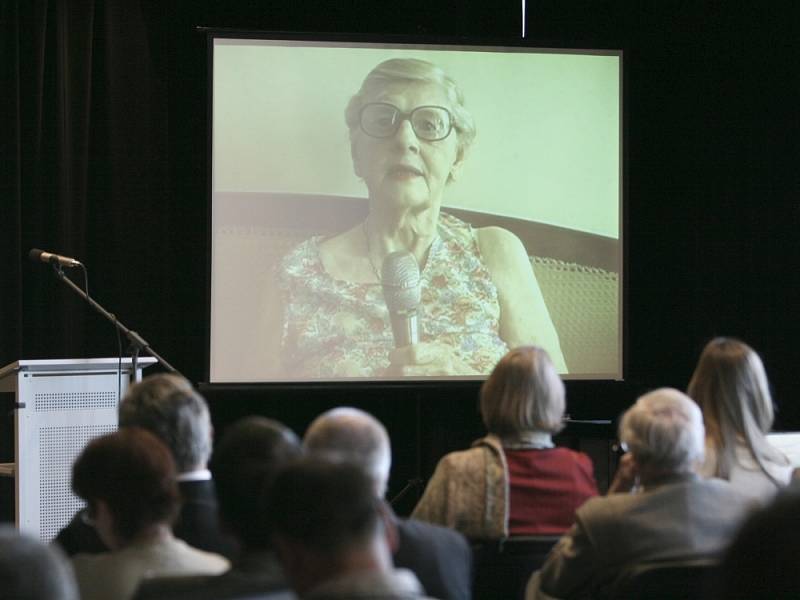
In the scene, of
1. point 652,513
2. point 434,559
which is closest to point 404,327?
point 652,513

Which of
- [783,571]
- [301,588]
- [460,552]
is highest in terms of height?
[783,571]

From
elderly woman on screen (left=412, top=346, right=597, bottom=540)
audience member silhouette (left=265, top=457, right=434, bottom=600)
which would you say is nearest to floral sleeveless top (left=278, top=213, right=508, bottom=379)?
elderly woman on screen (left=412, top=346, right=597, bottom=540)

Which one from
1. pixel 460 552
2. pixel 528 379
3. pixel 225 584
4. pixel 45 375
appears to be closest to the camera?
pixel 225 584

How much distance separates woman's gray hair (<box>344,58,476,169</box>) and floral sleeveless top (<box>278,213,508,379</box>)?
48 centimetres

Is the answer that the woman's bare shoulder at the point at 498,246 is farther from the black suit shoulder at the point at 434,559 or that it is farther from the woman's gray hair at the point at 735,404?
the black suit shoulder at the point at 434,559

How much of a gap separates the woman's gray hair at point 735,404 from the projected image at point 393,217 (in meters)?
2.67

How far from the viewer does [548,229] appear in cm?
602

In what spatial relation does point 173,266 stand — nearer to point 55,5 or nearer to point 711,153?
point 55,5

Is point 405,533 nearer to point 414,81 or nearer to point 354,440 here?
point 354,440

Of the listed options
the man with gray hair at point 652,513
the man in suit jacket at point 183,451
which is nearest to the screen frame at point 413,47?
the man in suit jacket at point 183,451

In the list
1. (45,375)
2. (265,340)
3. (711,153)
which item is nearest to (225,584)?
(45,375)

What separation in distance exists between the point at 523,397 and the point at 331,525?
164cm

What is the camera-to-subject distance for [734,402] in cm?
319

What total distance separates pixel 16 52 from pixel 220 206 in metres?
1.25
